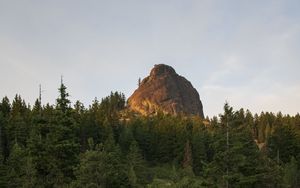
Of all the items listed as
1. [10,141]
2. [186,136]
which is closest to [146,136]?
[186,136]

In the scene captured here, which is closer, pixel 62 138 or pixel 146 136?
pixel 62 138

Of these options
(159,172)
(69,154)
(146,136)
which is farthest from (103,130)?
(69,154)

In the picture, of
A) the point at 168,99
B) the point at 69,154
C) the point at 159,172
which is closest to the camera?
the point at 69,154

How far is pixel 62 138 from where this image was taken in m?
24.6

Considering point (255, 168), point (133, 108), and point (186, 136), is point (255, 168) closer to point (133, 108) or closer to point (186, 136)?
point (186, 136)

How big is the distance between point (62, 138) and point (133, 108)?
170 metres

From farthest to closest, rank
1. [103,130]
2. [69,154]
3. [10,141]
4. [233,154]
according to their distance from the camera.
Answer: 1. [103,130]
2. [10,141]
3. [69,154]
4. [233,154]

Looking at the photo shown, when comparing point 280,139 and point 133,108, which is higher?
point 133,108

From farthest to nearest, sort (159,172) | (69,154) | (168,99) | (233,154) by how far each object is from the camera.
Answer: (168,99) → (159,172) → (69,154) → (233,154)

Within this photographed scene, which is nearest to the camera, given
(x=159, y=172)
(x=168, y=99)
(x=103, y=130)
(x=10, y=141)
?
(x=10, y=141)

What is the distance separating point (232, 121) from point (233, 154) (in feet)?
6.48

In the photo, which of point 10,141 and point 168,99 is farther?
point 168,99

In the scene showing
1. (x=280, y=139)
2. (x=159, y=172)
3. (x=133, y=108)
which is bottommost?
(x=159, y=172)

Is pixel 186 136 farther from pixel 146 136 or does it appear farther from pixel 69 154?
pixel 69 154
